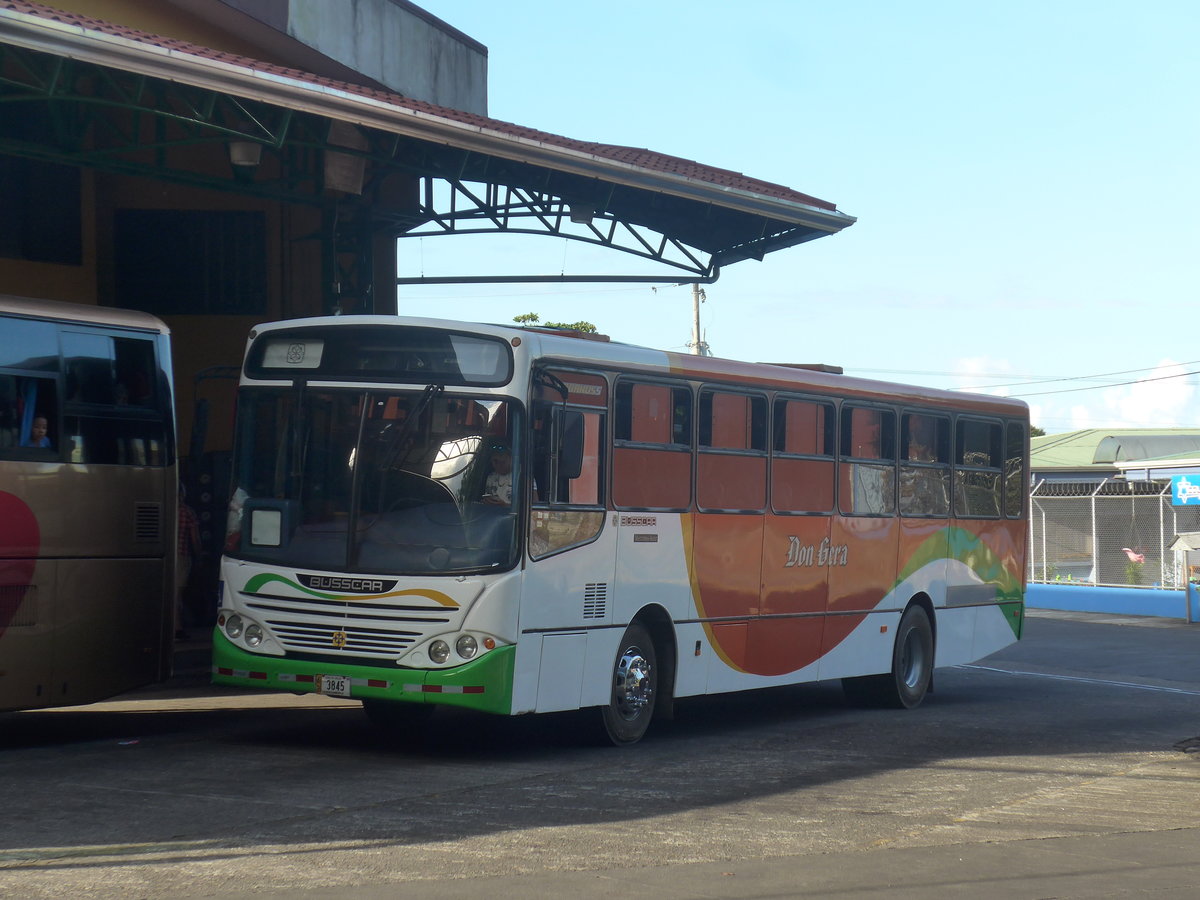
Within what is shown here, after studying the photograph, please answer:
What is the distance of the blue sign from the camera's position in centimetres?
3375

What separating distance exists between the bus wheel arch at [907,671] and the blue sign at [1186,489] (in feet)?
61.3

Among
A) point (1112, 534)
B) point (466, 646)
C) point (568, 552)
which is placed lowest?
point (466, 646)

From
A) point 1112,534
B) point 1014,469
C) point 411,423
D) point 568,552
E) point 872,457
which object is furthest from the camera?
point 1112,534

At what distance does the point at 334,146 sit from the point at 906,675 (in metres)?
8.30

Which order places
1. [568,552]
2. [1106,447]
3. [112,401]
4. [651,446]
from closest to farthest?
[568,552], [112,401], [651,446], [1106,447]

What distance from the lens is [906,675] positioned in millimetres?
15875

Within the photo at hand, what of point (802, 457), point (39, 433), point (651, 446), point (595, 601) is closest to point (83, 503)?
point (39, 433)

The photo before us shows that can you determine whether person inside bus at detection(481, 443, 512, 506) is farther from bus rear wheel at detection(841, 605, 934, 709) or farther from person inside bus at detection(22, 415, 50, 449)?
bus rear wheel at detection(841, 605, 934, 709)

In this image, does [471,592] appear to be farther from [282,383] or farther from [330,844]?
[330,844]

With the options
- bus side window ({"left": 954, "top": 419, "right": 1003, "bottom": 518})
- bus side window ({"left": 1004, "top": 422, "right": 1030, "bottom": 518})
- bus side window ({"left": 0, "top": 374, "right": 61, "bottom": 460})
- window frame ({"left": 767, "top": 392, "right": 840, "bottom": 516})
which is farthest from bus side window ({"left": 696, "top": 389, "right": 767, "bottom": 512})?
bus side window ({"left": 1004, "top": 422, "right": 1030, "bottom": 518})

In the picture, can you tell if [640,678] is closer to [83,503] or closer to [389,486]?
[389,486]

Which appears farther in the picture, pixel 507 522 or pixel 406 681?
pixel 507 522

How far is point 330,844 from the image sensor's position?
7.81 m

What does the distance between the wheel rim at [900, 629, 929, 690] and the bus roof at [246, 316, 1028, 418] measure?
2380mm
